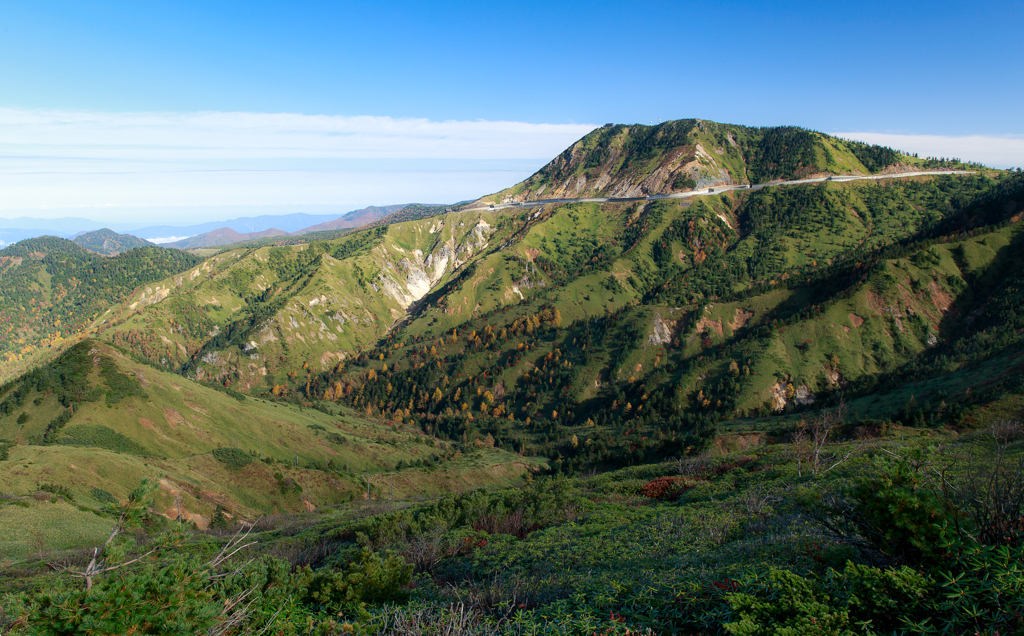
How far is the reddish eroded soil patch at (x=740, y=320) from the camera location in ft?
563

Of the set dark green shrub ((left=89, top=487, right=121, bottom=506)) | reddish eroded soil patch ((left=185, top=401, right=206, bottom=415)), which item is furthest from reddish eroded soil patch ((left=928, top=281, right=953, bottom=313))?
reddish eroded soil patch ((left=185, top=401, right=206, bottom=415))

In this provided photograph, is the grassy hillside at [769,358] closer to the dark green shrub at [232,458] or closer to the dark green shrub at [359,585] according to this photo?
the dark green shrub at [232,458]

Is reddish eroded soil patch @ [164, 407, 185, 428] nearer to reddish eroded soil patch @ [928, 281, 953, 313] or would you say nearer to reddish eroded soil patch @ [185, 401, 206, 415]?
reddish eroded soil patch @ [185, 401, 206, 415]

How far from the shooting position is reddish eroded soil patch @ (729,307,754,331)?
172m

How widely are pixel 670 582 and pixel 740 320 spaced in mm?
176572

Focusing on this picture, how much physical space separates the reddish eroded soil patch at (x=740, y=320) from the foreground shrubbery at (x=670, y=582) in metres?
160

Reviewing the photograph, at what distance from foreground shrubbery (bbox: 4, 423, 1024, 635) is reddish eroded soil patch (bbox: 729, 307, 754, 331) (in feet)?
525

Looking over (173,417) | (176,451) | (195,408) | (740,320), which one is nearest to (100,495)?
(176,451)

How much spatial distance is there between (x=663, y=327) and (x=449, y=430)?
302 feet

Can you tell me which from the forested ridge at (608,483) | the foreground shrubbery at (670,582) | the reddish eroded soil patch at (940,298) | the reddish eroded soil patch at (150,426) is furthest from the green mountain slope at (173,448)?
the reddish eroded soil patch at (940,298)

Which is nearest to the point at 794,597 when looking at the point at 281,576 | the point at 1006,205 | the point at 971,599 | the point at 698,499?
the point at 971,599

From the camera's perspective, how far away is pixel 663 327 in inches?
7111

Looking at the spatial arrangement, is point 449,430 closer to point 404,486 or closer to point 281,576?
point 404,486

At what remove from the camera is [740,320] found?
17262 centimetres
